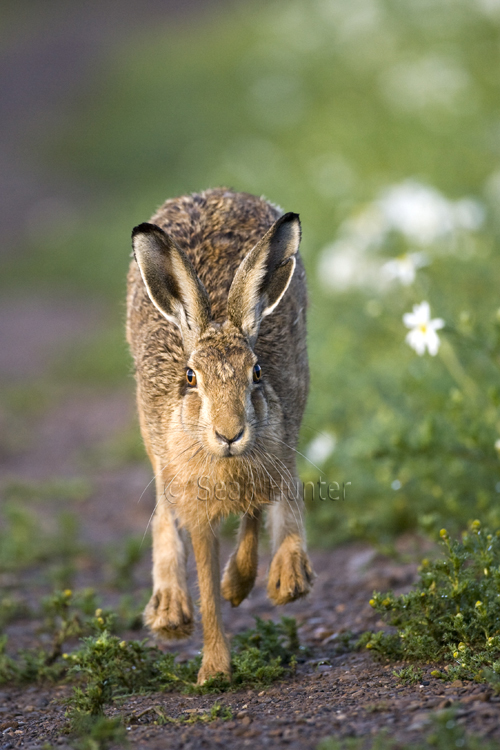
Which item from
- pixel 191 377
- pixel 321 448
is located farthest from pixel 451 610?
pixel 321 448

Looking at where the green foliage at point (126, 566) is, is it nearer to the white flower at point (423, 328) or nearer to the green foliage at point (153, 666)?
the green foliage at point (153, 666)

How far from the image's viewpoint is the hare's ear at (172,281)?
445 centimetres

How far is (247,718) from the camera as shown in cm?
386

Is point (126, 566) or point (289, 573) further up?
point (126, 566)

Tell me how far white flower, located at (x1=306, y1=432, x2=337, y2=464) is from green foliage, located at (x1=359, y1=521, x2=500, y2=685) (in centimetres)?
240

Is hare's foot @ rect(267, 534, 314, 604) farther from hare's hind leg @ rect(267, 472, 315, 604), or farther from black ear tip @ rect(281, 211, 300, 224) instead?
black ear tip @ rect(281, 211, 300, 224)

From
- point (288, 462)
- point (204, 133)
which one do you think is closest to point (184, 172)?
point (204, 133)

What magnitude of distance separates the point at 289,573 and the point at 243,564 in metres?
0.24

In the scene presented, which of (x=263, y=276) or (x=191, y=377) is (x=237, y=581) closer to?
(x=191, y=377)

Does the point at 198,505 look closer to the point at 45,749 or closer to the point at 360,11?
the point at 45,749

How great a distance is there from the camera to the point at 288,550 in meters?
4.84

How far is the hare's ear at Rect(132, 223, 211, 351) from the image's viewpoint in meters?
4.45

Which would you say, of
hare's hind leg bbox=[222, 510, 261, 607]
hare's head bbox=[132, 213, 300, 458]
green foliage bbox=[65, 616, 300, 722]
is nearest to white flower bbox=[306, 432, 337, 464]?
hare's hind leg bbox=[222, 510, 261, 607]

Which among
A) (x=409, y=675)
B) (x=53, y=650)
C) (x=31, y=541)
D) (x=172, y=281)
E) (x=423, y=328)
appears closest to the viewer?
(x=409, y=675)
